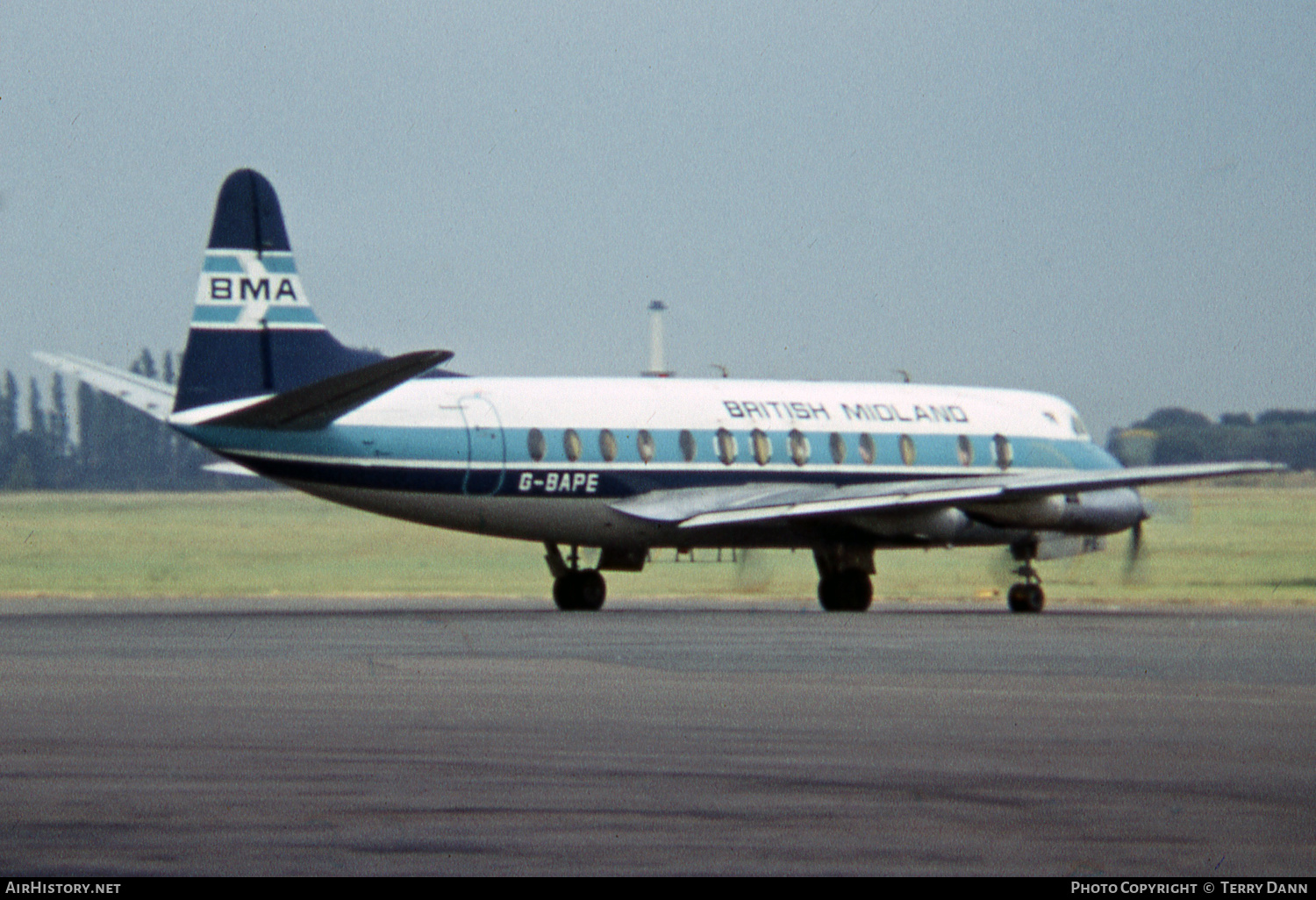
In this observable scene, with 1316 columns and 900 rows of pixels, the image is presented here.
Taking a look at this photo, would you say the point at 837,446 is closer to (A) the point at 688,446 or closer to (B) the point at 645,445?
(A) the point at 688,446

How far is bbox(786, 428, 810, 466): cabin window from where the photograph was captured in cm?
3762

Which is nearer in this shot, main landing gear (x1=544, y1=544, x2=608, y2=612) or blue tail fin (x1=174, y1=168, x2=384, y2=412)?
blue tail fin (x1=174, y1=168, x2=384, y2=412)

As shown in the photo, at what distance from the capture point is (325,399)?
31.0 meters

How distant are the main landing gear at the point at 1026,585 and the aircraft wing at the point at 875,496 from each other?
2391 millimetres

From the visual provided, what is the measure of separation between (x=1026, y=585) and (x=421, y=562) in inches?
1093

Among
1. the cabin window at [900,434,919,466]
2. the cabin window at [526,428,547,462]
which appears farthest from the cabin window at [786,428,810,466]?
the cabin window at [526,428,547,462]

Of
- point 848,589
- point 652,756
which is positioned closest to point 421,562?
point 848,589

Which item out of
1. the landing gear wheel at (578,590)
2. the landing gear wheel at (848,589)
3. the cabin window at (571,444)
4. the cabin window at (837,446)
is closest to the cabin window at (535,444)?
the cabin window at (571,444)

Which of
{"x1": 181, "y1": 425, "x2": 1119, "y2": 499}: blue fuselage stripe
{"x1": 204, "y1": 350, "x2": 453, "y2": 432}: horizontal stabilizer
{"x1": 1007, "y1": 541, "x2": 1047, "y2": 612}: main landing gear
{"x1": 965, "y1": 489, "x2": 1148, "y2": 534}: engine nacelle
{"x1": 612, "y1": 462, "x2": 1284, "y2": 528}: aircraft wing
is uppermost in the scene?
{"x1": 204, "y1": 350, "x2": 453, "y2": 432}: horizontal stabilizer

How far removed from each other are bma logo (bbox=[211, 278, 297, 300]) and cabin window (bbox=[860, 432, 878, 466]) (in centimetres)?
1182

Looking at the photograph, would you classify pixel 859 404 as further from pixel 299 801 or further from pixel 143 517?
pixel 143 517

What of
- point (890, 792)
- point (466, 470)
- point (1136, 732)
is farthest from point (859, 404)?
point (890, 792)

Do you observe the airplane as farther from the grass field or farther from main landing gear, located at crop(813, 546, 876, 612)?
the grass field

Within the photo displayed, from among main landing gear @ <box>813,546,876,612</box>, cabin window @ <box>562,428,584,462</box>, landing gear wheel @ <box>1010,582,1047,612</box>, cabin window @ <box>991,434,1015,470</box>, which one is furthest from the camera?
cabin window @ <box>991,434,1015,470</box>
